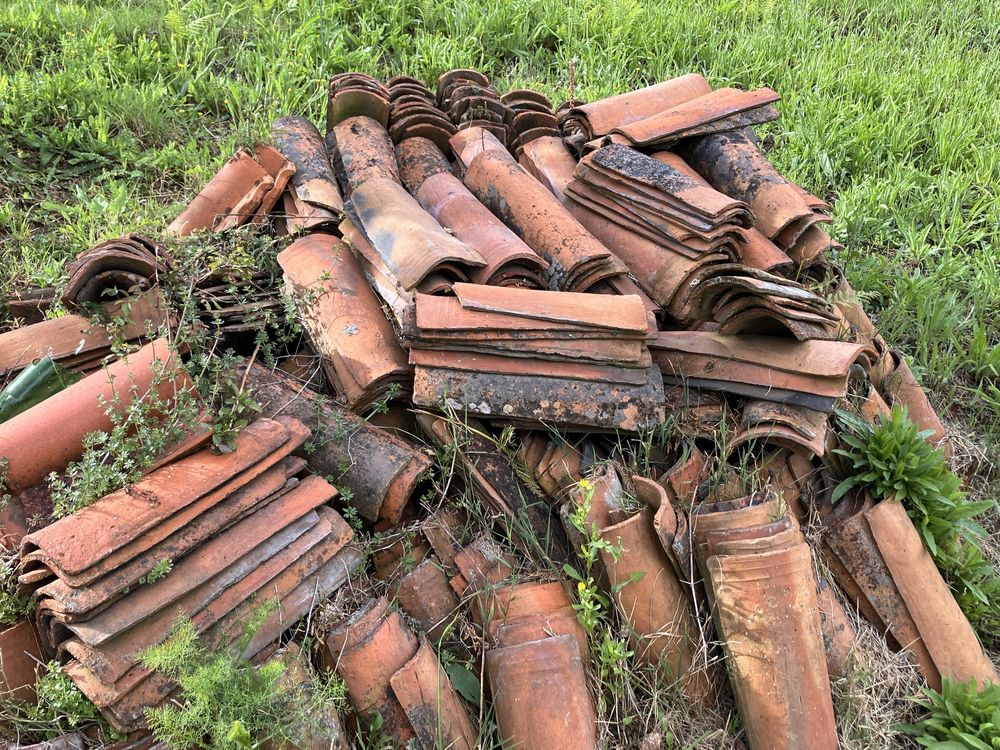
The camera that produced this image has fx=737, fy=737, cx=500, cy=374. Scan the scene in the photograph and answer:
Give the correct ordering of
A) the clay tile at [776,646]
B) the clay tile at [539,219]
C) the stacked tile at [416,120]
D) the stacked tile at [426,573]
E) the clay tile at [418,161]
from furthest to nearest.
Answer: the stacked tile at [416,120], the clay tile at [418,161], the clay tile at [539,219], the stacked tile at [426,573], the clay tile at [776,646]

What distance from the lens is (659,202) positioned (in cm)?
358

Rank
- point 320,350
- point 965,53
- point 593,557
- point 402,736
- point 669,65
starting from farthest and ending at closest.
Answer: point 965,53
point 669,65
point 320,350
point 593,557
point 402,736

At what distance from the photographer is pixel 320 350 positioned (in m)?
3.17

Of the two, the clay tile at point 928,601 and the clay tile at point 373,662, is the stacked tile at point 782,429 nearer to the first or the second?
the clay tile at point 928,601

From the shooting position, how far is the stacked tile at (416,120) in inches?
170

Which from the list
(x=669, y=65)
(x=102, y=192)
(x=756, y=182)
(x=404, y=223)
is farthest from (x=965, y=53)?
(x=102, y=192)

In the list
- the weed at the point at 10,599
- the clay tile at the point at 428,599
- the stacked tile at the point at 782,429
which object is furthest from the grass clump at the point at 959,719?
the weed at the point at 10,599

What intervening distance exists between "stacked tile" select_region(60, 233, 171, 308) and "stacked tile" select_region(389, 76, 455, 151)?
1663mm

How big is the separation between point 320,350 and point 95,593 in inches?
51.3

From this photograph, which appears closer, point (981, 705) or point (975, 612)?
point (981, 705)

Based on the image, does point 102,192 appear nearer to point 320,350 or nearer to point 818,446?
point 320,350

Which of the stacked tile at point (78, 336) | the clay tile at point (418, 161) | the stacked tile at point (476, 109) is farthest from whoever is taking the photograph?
the stacked tile at point (476, 109)

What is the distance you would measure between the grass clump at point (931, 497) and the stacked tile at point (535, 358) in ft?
3.04

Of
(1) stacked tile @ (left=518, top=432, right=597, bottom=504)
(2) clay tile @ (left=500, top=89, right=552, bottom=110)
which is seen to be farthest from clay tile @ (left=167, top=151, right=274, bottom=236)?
(1) stacked tile @ (left=518, top=432, right=597, bottom=504)
